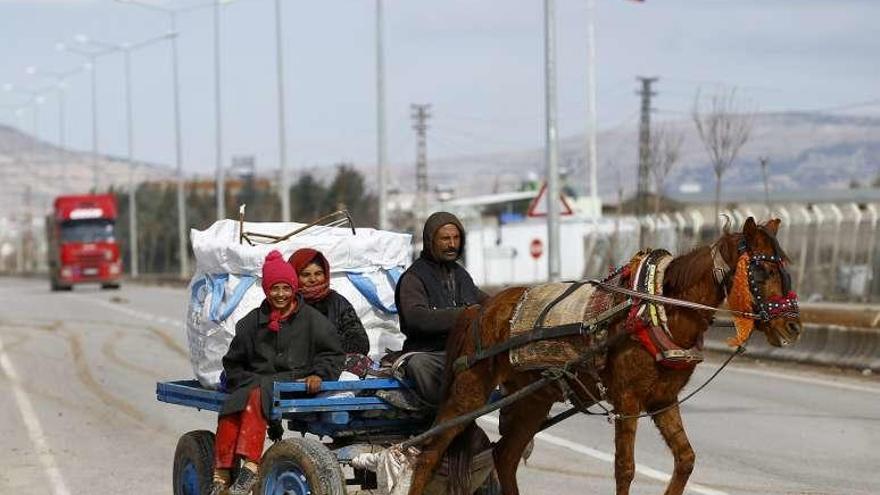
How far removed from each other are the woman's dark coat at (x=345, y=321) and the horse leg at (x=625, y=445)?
1.81m

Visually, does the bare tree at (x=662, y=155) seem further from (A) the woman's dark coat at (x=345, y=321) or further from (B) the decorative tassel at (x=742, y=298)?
(B) the decorative tassel at (x=742, y=298)

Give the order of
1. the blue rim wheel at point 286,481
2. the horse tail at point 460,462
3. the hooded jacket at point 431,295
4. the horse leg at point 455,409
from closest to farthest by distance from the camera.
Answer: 1. the blue rim wheel at point 286,481
2. the horse leg at point 455,409
3. the horse tail at point 460,462
4. the hooded jacket at point 431,295

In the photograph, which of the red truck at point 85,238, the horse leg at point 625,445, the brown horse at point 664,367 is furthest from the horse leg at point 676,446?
the red truck at point 85,238

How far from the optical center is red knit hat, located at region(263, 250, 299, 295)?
8.73m

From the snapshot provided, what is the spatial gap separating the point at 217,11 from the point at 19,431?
49066 millimetres

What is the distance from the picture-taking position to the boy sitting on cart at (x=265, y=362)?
8805 millimetres

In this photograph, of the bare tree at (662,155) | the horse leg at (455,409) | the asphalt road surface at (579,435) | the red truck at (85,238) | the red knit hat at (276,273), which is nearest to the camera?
the red knit hat at (276,273)

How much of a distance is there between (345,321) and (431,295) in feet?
1.85

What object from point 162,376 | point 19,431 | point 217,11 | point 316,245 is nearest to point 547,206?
point 162,376

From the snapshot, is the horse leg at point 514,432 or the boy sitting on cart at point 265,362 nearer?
the boy sitting on cart at point 265,362

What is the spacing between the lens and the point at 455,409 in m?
8.93

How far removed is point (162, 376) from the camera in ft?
74.1

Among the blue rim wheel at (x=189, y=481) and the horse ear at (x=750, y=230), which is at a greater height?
the horse ear at (x=750, y=230)

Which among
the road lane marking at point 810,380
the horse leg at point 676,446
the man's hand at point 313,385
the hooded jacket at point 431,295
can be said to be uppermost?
the hooded jacket at point 431,295
